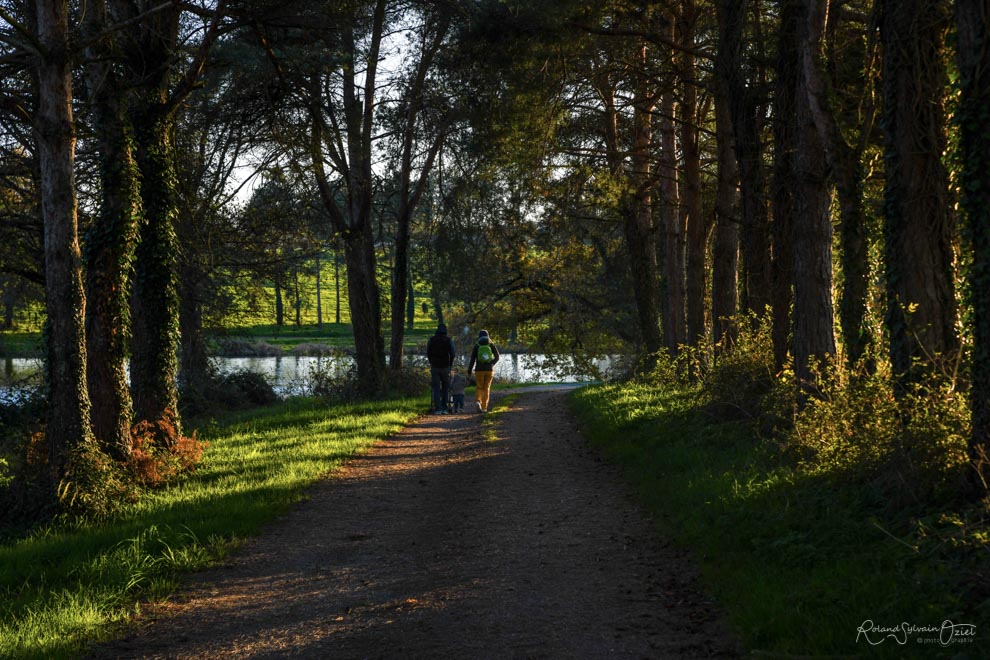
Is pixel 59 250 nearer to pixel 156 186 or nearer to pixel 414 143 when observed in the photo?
pixel 156 186

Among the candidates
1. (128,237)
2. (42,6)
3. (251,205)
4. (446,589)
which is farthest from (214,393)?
(446,589)

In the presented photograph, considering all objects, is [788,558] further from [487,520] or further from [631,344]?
[631,344]

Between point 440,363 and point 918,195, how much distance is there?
41.8 feet

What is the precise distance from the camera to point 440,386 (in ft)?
63.9

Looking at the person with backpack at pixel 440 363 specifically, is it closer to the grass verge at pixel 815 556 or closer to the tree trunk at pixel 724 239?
the tree trunk at pixel 724 239

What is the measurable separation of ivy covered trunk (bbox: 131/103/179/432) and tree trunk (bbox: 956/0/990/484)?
34.4 feet

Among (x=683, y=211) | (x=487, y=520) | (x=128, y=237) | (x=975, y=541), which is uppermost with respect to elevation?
(x=683, y=211)

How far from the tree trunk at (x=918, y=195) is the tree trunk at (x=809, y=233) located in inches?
106

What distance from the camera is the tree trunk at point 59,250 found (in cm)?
897

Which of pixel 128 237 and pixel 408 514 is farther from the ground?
pixel 128 237

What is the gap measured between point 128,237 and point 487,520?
6.37 metres

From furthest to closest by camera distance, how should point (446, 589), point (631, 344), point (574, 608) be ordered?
point (631, 344), point (446, 589), point (574, 608)

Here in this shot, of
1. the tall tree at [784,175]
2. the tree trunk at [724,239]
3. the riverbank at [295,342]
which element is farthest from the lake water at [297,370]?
the tall tree at [784,175]

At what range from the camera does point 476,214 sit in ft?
84.6
